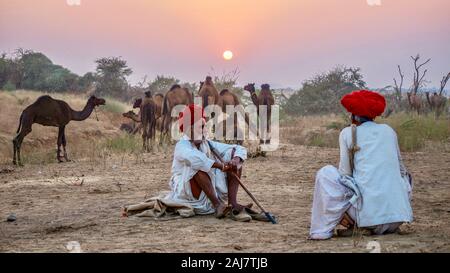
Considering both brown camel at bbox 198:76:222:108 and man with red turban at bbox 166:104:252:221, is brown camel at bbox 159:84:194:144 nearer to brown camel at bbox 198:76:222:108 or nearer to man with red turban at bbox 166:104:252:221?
brown camel at bbox 198:76:222:108

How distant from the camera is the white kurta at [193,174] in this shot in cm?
661

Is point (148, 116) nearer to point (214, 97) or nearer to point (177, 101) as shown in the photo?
point (177, 101)

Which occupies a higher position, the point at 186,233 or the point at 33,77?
the point at 33,77

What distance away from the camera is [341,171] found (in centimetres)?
561

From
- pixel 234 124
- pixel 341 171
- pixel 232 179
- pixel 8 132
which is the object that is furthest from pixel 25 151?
pixel 341 171

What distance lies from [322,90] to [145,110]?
63.4ft

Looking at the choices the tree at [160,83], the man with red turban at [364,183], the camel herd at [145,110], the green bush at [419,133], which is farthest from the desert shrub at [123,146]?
the tree at [160,83]

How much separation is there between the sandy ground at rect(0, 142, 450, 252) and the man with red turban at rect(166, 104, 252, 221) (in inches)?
6.8

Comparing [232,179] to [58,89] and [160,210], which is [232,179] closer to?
[160,210]

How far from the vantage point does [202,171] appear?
6.55 m

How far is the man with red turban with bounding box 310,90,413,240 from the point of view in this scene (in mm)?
5414

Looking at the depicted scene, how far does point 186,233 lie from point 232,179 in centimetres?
87

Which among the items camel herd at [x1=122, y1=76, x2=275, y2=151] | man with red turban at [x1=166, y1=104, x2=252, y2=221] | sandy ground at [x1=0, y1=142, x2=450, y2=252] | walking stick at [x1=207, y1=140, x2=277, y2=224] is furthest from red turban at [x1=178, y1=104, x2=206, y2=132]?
camel herd at [x1=122, y1=76, x2=275, y2=151]

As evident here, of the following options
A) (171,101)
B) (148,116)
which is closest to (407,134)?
(171,101)
